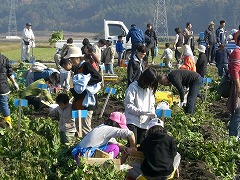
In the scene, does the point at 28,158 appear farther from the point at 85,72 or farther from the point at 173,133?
the point at 173,133

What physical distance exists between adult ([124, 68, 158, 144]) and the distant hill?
10751 centimetres

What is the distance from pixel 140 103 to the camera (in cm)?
790

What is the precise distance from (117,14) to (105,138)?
132335 mm

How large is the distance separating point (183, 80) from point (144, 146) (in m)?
4.17

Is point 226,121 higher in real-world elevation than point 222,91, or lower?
lower

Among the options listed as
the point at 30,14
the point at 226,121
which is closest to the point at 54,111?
the point at 226,121

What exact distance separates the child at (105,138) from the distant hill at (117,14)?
10847 cm

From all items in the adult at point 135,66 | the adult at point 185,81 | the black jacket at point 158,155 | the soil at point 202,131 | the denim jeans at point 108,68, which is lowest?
the soil at point 202,131

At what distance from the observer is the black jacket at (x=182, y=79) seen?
1017 cm

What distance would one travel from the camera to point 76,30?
480ft

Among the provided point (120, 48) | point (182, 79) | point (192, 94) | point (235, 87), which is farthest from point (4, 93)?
point (120, 48)

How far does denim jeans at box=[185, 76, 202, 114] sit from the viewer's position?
10.7 meters

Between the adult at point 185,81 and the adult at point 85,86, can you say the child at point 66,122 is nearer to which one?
the adult at point 85,86

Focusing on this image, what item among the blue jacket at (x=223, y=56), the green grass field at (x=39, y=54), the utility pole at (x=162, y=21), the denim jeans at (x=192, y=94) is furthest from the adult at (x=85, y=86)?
the utility pole at (x=162, y=21)
